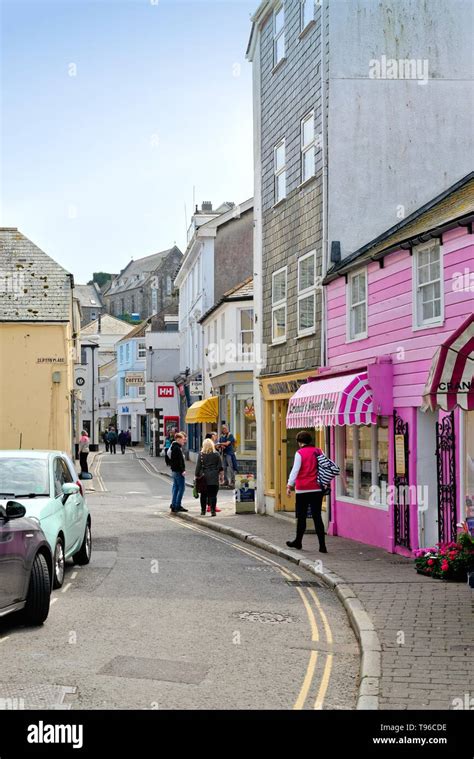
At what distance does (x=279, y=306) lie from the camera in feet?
74.1

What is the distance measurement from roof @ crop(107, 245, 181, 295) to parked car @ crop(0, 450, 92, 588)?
5162 inches

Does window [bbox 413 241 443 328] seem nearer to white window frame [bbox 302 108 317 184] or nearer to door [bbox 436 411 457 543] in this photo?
door [bbox 436 411 457 543]

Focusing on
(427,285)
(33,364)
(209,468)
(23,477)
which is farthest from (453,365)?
(33,364)

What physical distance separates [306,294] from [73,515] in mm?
9205

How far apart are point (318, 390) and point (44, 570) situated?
9295mm

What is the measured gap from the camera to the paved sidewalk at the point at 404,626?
7125 mm

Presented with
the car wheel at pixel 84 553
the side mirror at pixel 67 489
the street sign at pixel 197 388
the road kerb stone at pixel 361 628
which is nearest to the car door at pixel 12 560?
the side mirror at pixel 67 489

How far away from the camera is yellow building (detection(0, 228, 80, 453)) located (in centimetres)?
3419

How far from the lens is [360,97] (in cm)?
1922

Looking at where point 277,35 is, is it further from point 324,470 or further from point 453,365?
Answer: point 453,365
